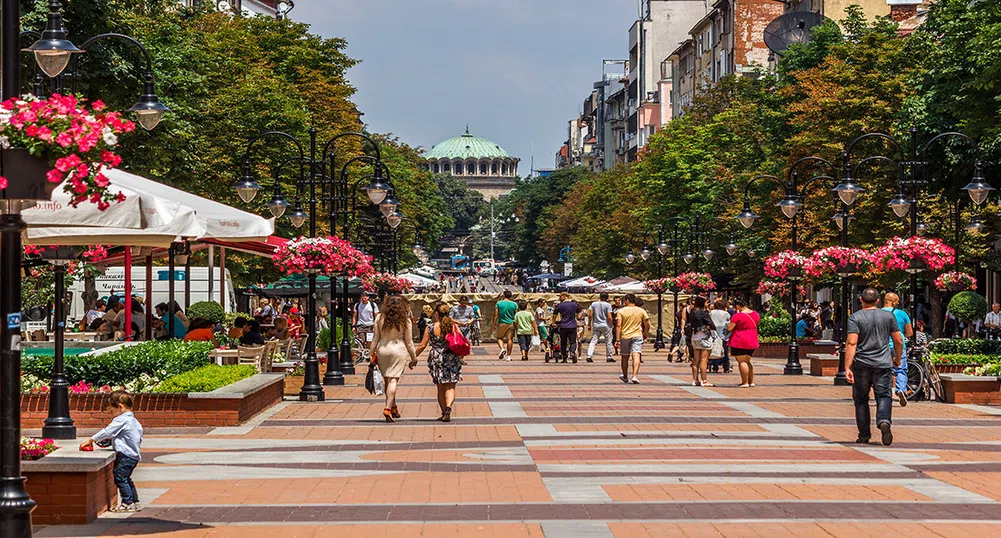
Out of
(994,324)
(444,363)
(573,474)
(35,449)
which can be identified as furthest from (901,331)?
(994,324)

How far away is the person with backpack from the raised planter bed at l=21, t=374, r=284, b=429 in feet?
8.09

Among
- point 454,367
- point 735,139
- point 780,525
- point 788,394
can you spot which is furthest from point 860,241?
point 780,525

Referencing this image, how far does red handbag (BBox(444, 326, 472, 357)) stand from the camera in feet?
63.9

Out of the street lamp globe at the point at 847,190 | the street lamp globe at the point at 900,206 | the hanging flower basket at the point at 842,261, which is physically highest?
the street lamp globe at the point at 847,190

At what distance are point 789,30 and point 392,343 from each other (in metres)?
54.3

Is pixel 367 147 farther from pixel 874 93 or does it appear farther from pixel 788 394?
pixel 788 394

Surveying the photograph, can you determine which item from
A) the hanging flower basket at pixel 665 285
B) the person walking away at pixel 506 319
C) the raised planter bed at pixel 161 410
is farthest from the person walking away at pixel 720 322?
the hanging flower basket at pixel 665 285

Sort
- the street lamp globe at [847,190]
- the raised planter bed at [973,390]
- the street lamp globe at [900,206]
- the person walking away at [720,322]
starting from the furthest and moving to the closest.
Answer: the person walking away at [720,322]
the street lamp globe at [900,206]
the street lamp globe at [847,190]
the raised planter bed at [973,390]

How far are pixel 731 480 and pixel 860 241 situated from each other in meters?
34.8

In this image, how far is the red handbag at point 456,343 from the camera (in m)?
19.5

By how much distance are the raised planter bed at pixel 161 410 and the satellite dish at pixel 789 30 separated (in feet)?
181

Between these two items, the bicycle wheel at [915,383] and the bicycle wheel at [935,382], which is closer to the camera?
the bicycle wheel at [935,382]

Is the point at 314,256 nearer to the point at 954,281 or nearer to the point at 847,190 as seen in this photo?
the point at 847,190

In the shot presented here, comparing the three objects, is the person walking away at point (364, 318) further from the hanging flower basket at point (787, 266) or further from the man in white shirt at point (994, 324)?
the man in white shirt at point (994, 324)
